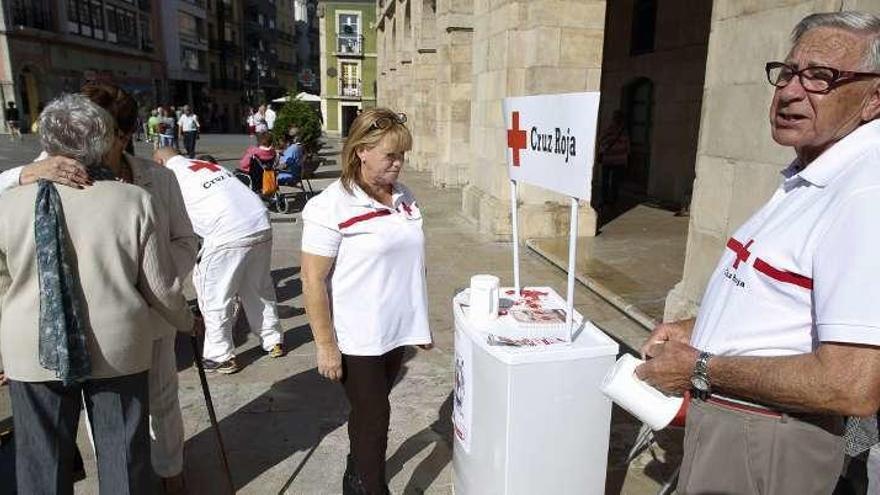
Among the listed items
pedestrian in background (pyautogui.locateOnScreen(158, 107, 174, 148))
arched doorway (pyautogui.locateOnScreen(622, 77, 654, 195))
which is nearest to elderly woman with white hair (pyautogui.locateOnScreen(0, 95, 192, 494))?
arched doorway (pyautogui.locateOnScreen(622, 77, 654, 195))

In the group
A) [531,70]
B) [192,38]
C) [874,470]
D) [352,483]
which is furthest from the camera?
[192,38]

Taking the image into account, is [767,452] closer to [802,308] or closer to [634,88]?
[802,308]

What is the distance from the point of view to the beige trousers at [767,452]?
163 centimetres

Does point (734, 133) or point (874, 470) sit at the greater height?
point (734, 133)

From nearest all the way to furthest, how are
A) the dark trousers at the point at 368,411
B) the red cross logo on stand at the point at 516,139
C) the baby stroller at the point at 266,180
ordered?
the dark trousers at the point at 368,411
the red cross logo on stand at the point at 516,139
the baby stroller at the point at 266,180

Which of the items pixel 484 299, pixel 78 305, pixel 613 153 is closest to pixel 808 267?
pixel 484 299

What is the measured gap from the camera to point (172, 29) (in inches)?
2016

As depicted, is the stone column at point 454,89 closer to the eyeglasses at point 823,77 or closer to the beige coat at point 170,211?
the beige coat at point 170,211

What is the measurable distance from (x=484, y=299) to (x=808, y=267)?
1.32 metres

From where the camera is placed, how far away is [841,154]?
150 cm

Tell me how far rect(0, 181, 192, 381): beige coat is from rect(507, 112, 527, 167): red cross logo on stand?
156 centimetres

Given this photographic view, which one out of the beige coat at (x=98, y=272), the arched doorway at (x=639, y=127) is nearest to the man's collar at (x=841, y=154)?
the beige coat at (x=98, y=272)

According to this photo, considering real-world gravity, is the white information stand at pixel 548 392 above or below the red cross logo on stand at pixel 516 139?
below

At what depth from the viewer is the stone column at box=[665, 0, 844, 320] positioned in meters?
3.72
